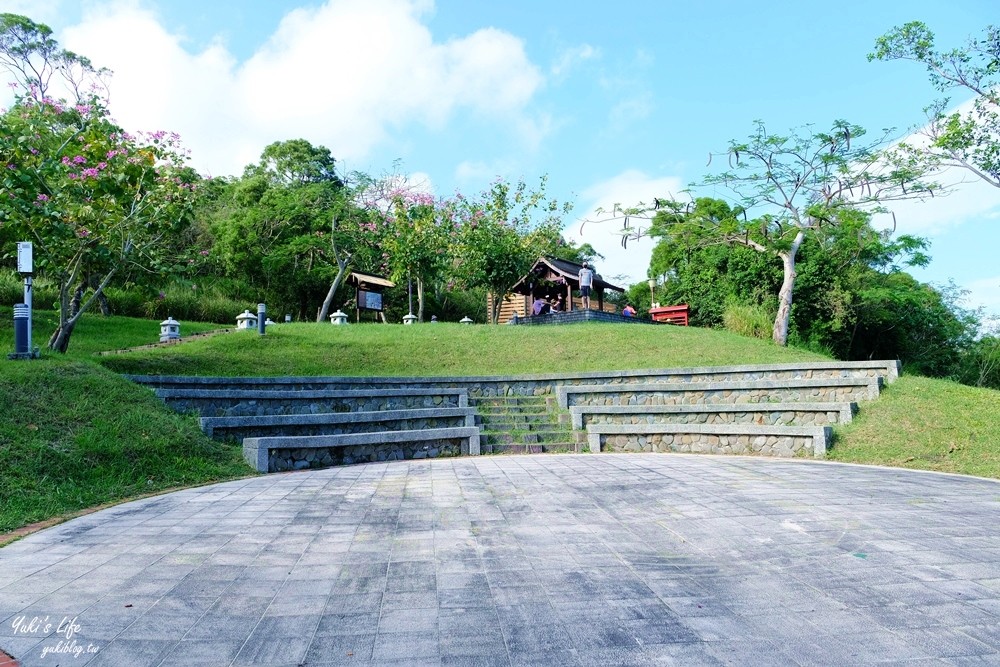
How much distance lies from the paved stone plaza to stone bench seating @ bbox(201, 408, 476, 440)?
210 cm

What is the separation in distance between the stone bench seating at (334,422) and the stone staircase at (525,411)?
0.05ft

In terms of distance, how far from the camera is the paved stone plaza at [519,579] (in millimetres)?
2689

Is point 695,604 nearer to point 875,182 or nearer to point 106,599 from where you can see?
point 106,599

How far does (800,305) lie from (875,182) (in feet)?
18.2

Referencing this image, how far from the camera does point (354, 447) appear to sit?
8602 mm

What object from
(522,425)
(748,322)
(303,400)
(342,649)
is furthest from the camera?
(748,322)

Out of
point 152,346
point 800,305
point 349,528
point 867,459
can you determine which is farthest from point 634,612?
point 800,305

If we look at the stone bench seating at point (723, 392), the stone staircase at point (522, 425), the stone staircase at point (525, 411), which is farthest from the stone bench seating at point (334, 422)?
the stone bench seating at point (723, 392)

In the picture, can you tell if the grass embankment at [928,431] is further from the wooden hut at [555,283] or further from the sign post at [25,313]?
the wooden hut at [555,283]

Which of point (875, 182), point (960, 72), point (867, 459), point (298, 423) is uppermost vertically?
point (960, 72)

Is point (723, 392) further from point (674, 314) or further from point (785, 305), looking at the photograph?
point (674, 314)

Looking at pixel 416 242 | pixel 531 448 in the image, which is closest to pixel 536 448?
pixel 531 448

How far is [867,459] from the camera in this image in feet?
26.1

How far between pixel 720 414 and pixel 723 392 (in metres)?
1.00
